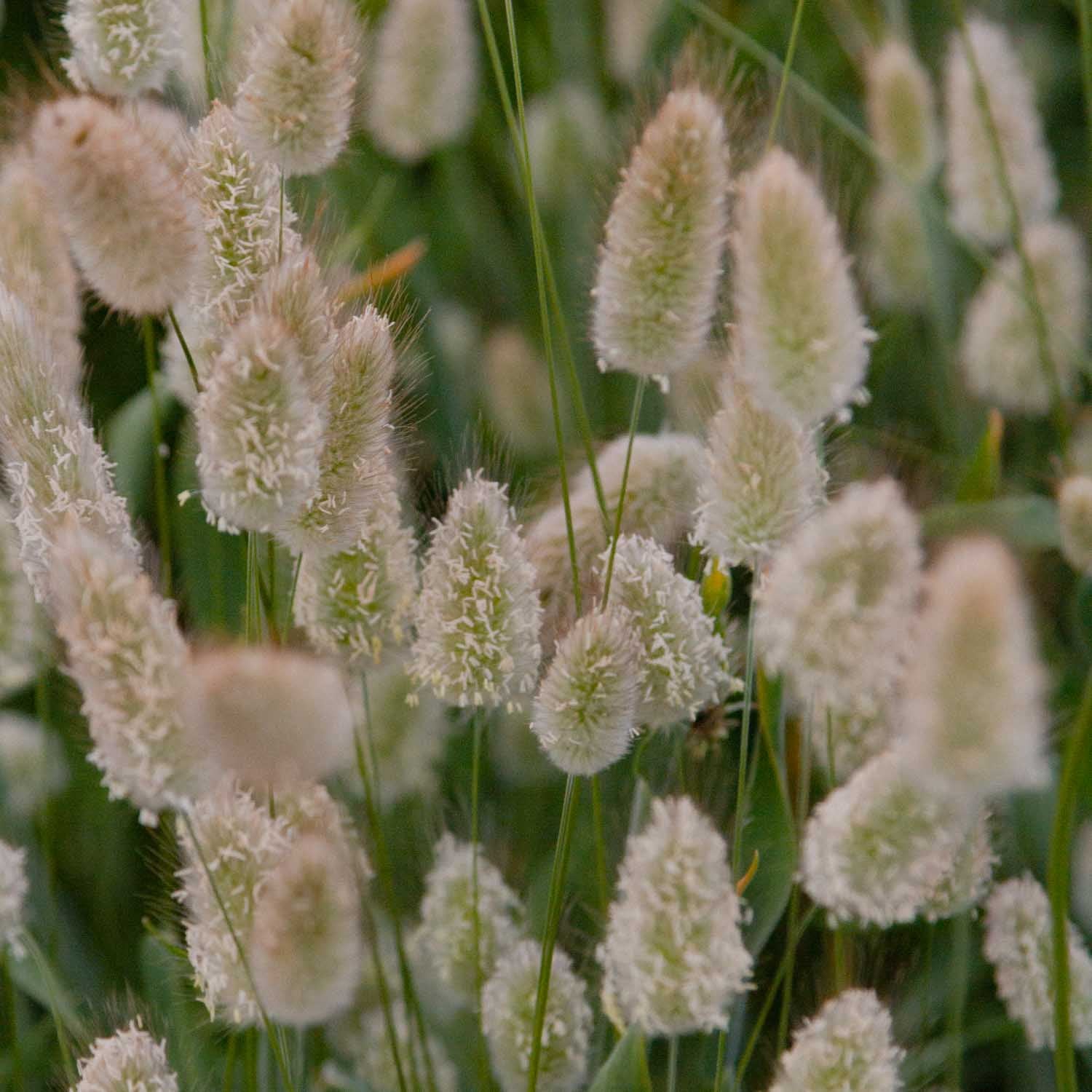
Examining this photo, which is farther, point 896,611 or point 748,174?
point 748,174

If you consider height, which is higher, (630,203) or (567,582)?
(630,203)

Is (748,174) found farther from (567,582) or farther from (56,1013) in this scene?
(56,1013)

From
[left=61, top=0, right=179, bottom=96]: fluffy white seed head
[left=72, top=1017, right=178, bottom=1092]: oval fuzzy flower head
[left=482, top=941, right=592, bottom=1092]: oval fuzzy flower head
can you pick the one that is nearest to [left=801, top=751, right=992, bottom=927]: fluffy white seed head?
[left=482, top=941, right=592, bottom=1092]: oval fuzzy flower head

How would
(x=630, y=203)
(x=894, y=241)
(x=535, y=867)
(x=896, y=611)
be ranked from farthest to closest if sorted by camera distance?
(x=894, y=241) → (x=535, y=867) → (x=630, y=203) → (x=896, y=611)

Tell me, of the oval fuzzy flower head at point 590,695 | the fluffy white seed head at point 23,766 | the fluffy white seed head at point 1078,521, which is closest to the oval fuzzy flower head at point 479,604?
the oval fuzzy flower head at point 590,695

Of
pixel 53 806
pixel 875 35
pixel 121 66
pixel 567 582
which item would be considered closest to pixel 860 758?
pixel 567 582

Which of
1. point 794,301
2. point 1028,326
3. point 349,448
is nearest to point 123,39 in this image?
point 349,448

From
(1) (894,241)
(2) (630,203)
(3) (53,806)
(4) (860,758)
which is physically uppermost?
(2) (630,203)

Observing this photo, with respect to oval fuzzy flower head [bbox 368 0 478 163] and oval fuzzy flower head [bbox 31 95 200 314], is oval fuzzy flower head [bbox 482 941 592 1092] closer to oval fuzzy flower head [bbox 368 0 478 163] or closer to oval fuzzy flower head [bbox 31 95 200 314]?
oval fuzzy flower head [bbox 31 95 200 314]
